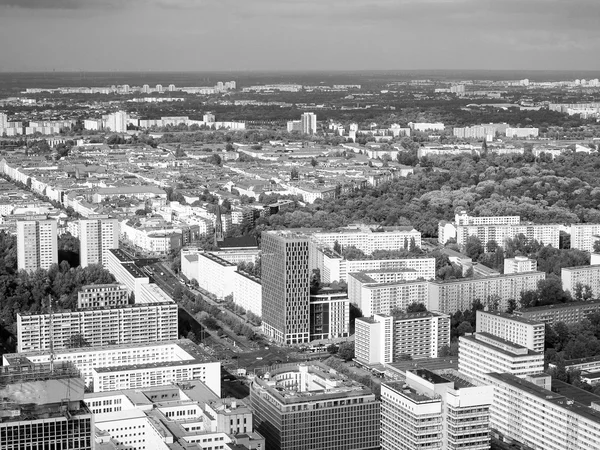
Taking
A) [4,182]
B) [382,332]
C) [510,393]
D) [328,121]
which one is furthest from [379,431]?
[328,121]

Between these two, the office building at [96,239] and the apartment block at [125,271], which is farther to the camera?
the office building at [96,239]

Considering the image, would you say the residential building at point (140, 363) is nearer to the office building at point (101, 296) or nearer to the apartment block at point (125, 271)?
the office building at point (101, 296)

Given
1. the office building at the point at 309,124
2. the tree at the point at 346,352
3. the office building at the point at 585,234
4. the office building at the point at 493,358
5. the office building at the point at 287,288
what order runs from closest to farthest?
1. the office building at the point at 493,358
2. the tree at the point at 346,352
3. the office building at the point at 287,288
4. the office building at the point at 585,234
5. the office building at the point at 309,124

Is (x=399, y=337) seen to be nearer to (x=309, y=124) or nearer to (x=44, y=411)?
(x=44, y=411)

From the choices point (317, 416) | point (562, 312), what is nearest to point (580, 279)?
point (562, 312)

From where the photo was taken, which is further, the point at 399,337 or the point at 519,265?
the point at 519,265

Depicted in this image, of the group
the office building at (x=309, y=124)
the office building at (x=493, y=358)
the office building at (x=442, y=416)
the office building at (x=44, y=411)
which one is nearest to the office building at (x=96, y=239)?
the office building at (x=493, y=358)

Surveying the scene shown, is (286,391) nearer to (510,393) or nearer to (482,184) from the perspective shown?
(510,393)

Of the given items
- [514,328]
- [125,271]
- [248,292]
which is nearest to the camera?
[514,328]
